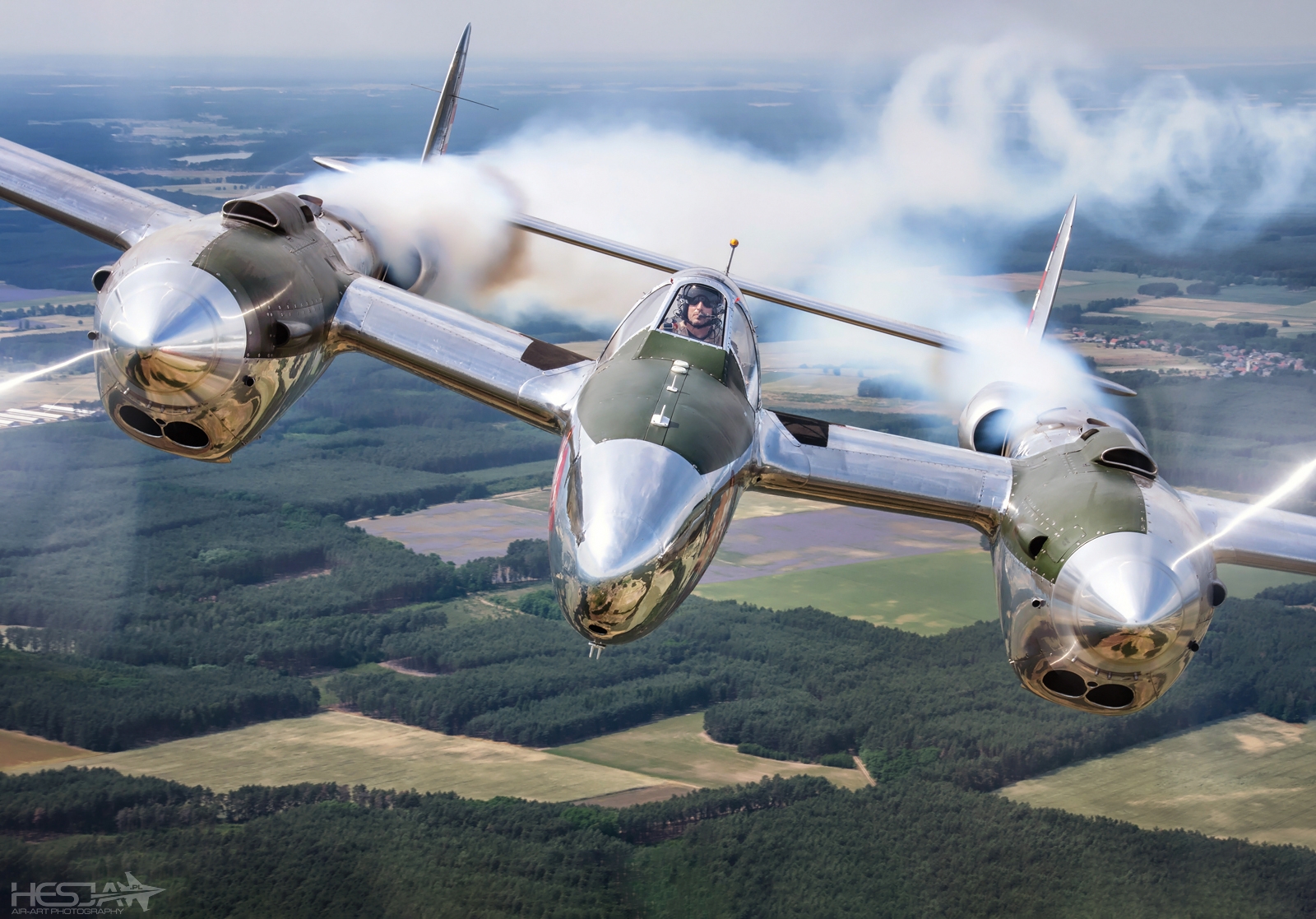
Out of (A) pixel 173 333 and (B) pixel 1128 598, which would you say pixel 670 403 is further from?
(A) pixel 173 333

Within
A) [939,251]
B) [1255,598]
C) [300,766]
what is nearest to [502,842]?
[300,766]

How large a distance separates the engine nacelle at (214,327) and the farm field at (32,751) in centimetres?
8664

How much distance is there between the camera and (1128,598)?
655 inches

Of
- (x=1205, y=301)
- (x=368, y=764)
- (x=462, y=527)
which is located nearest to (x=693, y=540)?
(x=368, y=764)

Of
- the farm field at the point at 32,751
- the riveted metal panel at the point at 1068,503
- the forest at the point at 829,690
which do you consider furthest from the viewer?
the forest at the point at 829,690

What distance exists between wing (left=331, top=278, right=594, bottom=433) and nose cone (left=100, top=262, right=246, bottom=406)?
8.81ft

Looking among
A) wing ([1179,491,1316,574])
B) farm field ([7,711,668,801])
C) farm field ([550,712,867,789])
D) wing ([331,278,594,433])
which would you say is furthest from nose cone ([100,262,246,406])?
farm field ([550,712,867,789])

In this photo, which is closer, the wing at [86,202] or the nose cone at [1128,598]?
the nose cone at [1128,598]

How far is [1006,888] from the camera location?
82062 millimetres

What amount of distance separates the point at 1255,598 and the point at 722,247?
67520mm

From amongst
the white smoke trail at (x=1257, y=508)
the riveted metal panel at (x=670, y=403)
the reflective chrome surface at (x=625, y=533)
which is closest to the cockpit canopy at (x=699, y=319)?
the riveted metal panel at (x=670, y=403)

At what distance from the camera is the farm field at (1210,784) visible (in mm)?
85250

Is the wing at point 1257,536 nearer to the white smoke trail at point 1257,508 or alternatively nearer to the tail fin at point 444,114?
the white smoke trail at point 1257,508

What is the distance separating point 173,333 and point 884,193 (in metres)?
118
